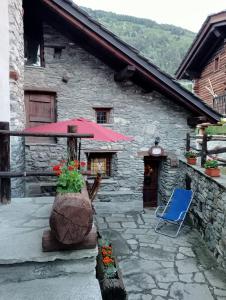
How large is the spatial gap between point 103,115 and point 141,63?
72.6 inches

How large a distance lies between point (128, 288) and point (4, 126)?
3183mm

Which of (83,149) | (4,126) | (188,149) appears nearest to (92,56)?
(83,149)

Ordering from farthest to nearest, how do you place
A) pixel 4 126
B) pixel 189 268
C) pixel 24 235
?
pixel 189 268, pixel 4 126, pixel 24 235

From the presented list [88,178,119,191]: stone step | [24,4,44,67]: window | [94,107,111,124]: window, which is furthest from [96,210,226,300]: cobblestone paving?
[24,4,44,67]: window

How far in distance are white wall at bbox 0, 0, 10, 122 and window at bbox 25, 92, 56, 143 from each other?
2447 millimetres

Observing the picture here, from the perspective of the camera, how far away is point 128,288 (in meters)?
4.26

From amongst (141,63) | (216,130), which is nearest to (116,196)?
(141,63)

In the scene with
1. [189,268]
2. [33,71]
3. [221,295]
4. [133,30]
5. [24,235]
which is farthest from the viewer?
[133,30]

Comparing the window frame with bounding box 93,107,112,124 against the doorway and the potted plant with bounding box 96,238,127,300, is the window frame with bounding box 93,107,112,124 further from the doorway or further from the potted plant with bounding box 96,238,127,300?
the potted plant with bounding box 96,238,127,300

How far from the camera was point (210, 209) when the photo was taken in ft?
18.9

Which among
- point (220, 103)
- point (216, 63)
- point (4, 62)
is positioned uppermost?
point (216, 63)

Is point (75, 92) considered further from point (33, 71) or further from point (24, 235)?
point (24, 235)

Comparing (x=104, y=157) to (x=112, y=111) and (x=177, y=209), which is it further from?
(x=177, y=209)

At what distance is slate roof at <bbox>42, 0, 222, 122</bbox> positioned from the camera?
20.5ft
